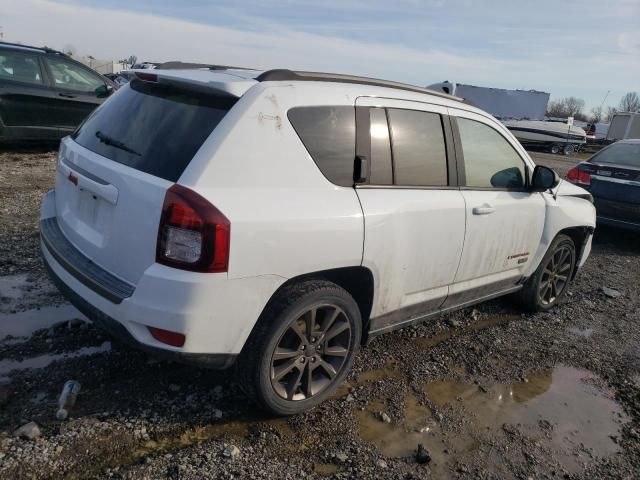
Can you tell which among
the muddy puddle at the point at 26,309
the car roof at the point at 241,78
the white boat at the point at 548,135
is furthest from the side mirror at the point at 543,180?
the white boat at the point at 548,135

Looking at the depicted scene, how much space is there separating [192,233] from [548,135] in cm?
2860

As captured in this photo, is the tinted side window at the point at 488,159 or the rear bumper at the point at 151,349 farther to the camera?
the tinted side window at the point at 488,159

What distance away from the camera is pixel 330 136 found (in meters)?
2.88

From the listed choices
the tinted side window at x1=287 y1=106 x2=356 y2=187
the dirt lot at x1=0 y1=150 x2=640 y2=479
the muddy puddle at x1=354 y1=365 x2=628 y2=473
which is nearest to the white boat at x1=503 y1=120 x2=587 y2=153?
the dirt lot at x1=0 y1=150 x2=640 y2=479

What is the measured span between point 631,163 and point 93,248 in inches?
298

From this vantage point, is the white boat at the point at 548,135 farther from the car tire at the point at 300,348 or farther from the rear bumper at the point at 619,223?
the car tire at the point at 300,348

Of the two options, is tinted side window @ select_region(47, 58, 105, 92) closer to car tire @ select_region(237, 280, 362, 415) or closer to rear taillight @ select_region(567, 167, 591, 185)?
car tire @ select_region(237, 280, 362, 415)

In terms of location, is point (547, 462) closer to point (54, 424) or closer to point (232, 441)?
point (232, 441)

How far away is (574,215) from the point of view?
4691 millimetres

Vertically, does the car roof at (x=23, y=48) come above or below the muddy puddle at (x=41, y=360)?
above

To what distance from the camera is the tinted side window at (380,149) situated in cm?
309

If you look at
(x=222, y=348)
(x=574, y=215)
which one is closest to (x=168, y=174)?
(x=222, y=348)

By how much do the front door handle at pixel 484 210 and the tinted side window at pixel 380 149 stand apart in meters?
0.81

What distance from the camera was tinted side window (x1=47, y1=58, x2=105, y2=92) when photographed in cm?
886
